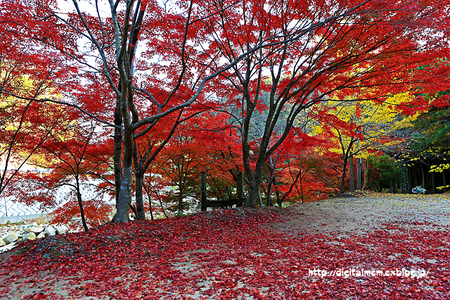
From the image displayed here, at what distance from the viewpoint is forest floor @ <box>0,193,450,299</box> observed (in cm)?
243

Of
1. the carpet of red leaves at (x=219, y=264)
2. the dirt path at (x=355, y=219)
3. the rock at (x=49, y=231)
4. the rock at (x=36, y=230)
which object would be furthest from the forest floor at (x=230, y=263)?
the rock at (x=36, y=230)

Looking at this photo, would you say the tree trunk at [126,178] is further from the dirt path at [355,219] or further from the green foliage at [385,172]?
the green foliage at [385,172]

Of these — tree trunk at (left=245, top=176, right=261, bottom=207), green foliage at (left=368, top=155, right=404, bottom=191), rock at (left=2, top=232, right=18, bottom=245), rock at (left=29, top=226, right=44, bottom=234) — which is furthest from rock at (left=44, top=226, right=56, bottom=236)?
green foliage at (left=368, top=155, right=404, bottom=191)

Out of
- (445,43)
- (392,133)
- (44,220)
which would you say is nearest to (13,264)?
(445,43)

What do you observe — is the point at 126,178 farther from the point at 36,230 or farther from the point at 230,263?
the point at 36,230

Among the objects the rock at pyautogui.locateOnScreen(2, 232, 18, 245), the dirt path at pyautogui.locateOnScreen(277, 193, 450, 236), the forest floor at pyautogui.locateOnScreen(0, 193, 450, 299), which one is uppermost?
the forest floor at pyautogui.locateOnScreen(0, 193, 450, 299)

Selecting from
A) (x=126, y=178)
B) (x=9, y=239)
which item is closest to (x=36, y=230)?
(x=9, y=239)

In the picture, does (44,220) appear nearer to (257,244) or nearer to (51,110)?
(51,110)

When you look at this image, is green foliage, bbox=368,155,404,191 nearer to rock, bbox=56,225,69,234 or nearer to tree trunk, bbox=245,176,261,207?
tree trunk, bbox=245,176,261,207

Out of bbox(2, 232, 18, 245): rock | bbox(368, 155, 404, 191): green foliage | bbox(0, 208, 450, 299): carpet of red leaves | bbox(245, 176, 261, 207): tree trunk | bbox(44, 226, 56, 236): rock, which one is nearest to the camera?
bbox(0, 208, 450, 299): carpet of red leaves

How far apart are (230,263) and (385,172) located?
17.5 m

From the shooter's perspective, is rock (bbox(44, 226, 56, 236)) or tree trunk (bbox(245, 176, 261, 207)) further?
rock (bbox(44, 226, 56, 236))

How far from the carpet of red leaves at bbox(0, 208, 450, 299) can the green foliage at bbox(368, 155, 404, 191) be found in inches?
504

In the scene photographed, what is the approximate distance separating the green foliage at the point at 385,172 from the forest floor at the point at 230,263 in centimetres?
1244
